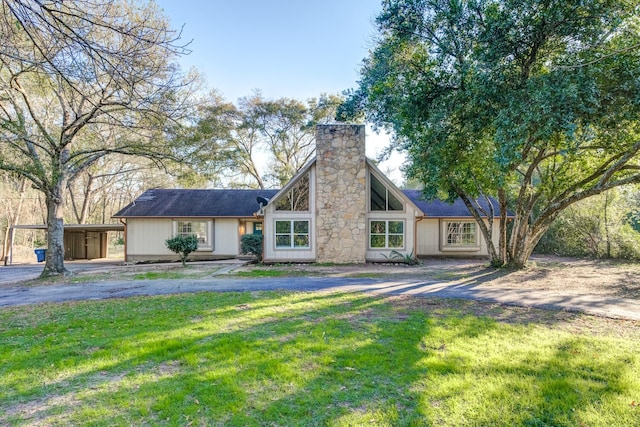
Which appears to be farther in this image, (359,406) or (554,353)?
(554,353)

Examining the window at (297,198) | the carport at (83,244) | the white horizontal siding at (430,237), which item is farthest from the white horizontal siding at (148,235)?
the white horizontal siding at (430,237)

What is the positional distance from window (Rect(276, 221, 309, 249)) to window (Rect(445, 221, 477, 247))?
27.4 ft

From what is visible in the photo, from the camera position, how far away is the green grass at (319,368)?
3.04 metres

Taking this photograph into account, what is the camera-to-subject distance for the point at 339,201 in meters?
14.7

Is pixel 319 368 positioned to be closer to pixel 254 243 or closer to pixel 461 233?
pixel 254 243

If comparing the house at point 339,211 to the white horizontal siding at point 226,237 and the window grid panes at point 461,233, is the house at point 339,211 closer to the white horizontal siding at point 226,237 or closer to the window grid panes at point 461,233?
the white horizontal siding at point 226,237

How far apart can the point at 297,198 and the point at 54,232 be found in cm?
892

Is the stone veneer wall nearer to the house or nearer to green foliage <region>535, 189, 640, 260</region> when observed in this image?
the house

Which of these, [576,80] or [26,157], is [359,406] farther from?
[26,157]

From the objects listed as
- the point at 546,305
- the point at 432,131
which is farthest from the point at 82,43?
the point at 546,305

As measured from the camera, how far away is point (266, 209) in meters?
14.9

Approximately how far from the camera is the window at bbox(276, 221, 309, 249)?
15.1m

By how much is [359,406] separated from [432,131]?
810 centimetres

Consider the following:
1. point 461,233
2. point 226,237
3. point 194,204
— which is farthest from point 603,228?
point 194,204
